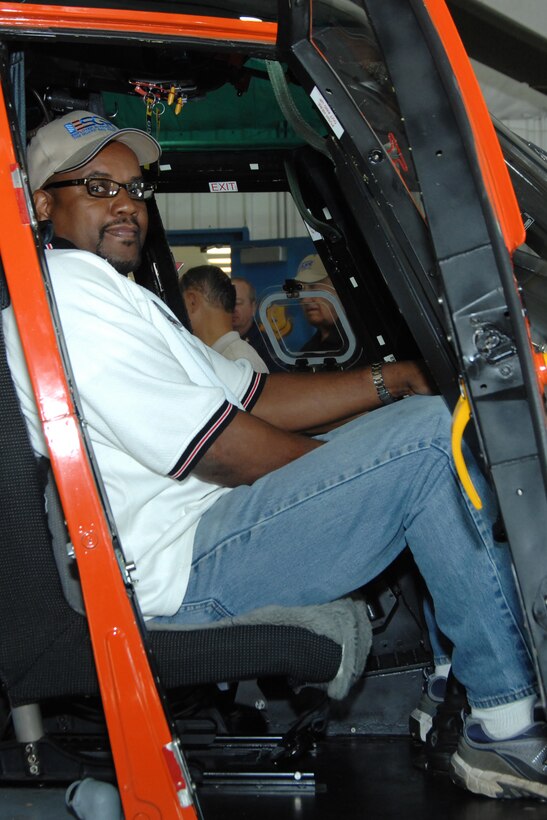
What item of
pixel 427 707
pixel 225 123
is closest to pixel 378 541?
pixel 427 707

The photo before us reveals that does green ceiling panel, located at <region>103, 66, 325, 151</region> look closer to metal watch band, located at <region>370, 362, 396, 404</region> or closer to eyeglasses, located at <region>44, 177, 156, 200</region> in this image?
eyeglasses, located at <region>44, 177, 156, 200</region>

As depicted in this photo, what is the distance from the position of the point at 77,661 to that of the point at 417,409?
0.78 metres

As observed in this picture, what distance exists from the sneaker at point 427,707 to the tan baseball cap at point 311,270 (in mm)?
1815

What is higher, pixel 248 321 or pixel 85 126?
pixel 85 126

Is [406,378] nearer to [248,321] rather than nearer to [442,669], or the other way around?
[442,669]

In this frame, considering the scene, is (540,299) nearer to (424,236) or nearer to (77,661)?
(424,236)

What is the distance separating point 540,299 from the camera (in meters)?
1.57

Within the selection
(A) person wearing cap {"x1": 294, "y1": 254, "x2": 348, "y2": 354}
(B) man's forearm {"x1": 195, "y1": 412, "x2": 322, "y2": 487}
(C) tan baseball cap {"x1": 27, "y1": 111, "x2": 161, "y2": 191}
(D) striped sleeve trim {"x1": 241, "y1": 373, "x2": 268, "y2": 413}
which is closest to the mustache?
(C) tan baseball cap {"x1": 27, "y1": 111, "x2": 161, "y2": 191}

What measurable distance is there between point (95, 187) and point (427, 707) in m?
1.52

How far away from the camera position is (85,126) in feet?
6.82

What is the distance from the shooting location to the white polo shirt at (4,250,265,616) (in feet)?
5.35

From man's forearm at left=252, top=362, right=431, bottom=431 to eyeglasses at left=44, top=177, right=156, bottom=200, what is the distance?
61 cm

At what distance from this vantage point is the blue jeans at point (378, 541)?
1622mm

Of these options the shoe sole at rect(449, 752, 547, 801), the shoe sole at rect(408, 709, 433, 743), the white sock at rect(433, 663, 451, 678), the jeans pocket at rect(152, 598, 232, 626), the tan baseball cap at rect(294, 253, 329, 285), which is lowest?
the shoe sole at rect(408, 709, 433, 743)
